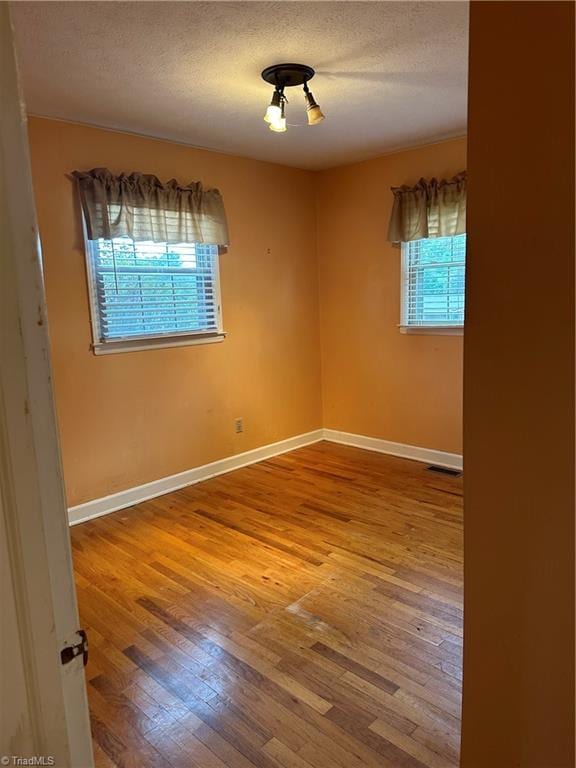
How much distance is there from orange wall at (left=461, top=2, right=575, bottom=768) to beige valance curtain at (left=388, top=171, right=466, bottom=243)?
2.94 m

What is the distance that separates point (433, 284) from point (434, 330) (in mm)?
368

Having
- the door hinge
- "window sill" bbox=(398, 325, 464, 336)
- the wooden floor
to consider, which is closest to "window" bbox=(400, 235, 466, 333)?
"window sill" bbox=(398, 325, 464, 336)

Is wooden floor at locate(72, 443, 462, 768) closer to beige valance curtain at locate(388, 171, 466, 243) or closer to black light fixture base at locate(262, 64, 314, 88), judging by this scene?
beige valance curtain at locate(388, 171, 466, 243)

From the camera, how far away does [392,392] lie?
448cm

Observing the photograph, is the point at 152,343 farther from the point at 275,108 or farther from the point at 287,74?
the point at 287,74

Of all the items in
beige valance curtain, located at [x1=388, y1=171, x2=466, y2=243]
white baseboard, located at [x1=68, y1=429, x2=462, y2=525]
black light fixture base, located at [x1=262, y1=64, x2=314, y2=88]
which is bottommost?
white baseboard, located at [x1=68, y1=429, x2=462, y2=525]

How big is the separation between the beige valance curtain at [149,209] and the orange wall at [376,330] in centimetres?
120

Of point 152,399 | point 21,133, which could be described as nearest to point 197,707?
point 21,133

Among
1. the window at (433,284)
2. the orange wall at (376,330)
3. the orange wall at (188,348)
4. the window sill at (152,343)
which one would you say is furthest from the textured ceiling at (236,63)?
the window sill at (152,343)

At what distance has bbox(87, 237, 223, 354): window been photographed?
3363 millimetres

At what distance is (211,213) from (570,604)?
138 inches

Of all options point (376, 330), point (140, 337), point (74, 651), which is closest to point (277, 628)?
point (74, 651)

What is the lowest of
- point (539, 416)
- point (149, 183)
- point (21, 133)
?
point (539, 416)

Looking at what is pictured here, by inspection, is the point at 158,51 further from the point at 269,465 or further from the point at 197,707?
the point at 269,465
